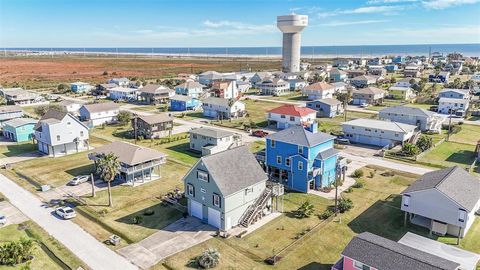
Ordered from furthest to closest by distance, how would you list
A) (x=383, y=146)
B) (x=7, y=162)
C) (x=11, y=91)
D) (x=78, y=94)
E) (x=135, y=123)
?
(x=78, y=94)
(x=11, y=91)
(x=135, y=123)
(x=383, y=146)
(x=7, y=162)

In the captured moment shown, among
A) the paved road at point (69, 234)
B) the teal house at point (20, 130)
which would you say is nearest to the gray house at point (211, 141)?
the paved road at point (69, 234)

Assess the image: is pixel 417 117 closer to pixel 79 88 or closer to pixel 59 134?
pixel 59 134

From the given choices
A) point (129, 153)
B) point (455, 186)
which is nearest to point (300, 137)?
point (455, 186)

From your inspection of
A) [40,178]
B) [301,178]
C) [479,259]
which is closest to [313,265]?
[479,259]

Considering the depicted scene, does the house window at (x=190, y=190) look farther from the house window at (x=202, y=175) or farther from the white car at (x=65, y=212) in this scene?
the white car at (x=65, y=212)

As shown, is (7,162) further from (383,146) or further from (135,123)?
(383,146)

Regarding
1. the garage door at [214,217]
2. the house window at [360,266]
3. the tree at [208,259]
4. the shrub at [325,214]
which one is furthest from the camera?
the shrub at [325,214]
